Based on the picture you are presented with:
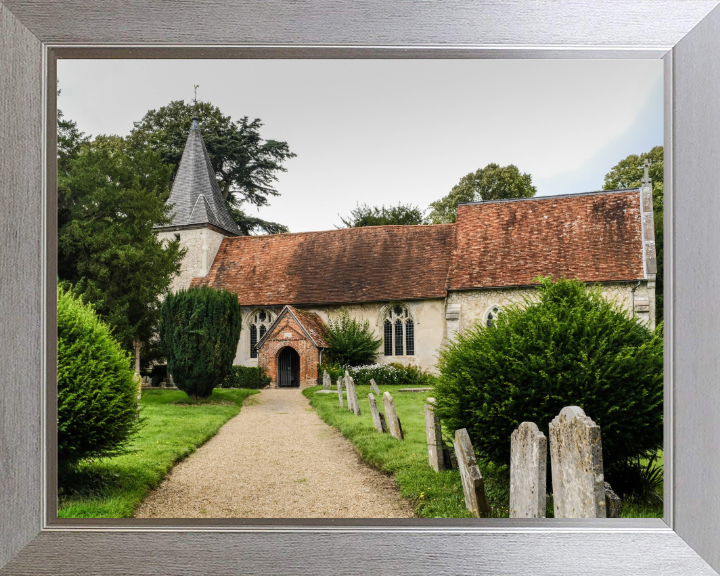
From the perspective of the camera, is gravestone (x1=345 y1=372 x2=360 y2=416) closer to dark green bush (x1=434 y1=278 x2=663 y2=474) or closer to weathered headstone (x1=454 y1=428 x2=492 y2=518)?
dark green bush (x1=434 y1=278 x2=663 y2=474)

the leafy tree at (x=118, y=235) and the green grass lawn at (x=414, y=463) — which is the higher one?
the leafy tree at (x=118, y=235)

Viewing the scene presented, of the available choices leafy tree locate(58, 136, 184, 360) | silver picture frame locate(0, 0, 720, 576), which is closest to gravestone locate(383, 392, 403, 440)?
silver picture frame locate(0, 0, 720, 576)

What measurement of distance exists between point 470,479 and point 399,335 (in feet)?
3.53

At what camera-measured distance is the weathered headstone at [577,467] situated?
8.41 feet

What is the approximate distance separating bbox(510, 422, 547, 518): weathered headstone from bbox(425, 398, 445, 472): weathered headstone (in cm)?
50

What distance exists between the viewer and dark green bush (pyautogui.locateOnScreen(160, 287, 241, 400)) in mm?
3486

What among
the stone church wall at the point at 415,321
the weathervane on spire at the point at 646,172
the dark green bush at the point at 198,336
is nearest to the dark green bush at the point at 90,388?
the dark green bush at the point at 198,336

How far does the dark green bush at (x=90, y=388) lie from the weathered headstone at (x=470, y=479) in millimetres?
2087

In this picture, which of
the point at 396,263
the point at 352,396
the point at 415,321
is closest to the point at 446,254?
the point at 396,263

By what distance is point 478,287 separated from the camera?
382cm

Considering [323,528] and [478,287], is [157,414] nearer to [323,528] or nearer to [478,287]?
[323,528]

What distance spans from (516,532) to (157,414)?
232 centimetres

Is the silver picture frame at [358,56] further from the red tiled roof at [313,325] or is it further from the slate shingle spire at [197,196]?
the red tiled roof at [313,325]

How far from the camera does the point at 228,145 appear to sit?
3252 mm
